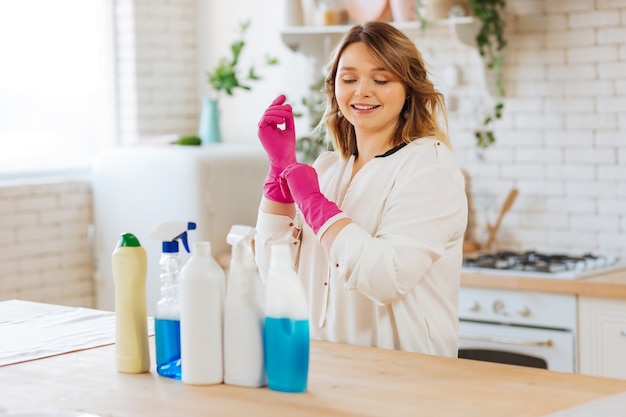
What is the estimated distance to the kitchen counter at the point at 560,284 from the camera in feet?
12.7

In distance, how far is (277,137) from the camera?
2771mm

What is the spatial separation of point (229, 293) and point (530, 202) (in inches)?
112

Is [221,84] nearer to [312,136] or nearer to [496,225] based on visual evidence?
[312,136]

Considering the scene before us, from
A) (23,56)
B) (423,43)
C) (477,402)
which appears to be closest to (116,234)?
(23,56)

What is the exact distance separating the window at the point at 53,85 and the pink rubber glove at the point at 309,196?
285cm

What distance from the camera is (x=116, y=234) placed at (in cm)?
528

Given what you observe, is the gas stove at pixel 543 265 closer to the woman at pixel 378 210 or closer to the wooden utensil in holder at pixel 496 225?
the wooden utensil in holder at pixel 496 225

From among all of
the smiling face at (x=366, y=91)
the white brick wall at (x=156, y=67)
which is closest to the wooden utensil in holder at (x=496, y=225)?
the white brick wall at (x=156, y=67)

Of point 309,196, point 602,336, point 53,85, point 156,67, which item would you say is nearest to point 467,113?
point 602,336

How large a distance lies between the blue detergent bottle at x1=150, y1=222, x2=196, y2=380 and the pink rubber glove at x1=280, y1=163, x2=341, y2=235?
337 millimetres

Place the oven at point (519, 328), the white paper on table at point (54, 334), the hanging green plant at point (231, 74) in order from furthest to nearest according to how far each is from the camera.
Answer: the hanging green plant at point (231, 74) → the oven at point (519, 328) → the white paper on table at point (54, 334)

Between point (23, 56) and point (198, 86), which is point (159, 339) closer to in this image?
point (23, 56)

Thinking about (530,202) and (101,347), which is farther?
(530,202)

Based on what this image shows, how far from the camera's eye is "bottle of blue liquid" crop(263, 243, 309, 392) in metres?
2.16
